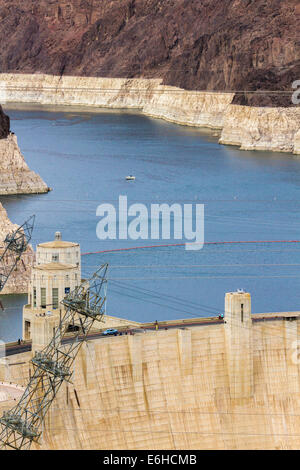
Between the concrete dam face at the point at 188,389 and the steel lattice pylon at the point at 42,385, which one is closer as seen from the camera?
the steel lattice pylon at the point at 42,385

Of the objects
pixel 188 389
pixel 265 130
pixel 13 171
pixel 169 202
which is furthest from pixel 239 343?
pixel 265 130

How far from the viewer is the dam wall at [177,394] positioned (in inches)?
1608

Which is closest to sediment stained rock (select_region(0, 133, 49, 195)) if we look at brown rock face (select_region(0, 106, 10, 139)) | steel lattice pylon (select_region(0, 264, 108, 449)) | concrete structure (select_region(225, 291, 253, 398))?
brown rock face (select_region(0, 106, 10, 139))

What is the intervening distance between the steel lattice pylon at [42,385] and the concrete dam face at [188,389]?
1204 mm

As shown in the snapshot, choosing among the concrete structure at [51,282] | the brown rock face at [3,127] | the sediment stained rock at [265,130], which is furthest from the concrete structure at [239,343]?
the sediment stained rock at [265,130]

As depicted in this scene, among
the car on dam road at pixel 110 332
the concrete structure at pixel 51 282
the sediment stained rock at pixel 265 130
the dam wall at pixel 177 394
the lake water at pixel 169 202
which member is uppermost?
the sediment stained rock at pixel 265 130

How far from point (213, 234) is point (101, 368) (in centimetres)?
4935

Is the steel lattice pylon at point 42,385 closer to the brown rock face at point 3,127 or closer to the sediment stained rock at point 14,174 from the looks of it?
the sediment stained rock at point 14,174

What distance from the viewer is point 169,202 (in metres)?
108

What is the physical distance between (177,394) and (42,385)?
6.25 metres

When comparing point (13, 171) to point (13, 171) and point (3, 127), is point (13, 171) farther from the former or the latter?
point (3, 127)

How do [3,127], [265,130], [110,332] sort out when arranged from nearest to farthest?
[110,332] < [3,127] < [265,130]
